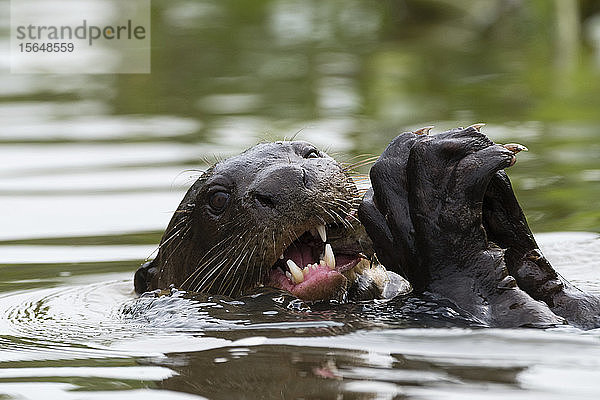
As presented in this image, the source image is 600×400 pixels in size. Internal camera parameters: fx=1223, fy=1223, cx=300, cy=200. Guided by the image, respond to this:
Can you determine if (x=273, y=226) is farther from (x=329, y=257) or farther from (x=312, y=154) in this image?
(x=312, y=154)

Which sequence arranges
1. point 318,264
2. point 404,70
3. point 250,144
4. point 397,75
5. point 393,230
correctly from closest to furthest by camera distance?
1. point 393,230
2. point 318,264
3. point 250,144
4. point 397,75
5. point 404,70

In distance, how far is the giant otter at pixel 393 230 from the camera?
12.7 ft

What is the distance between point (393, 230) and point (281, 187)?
0.52 metres

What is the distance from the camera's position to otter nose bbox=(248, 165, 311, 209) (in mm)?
4293

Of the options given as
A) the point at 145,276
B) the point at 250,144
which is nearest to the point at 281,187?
the point at 145,276

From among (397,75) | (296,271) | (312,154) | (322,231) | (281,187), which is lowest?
(296,271)

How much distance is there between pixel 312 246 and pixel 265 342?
2.55 feet

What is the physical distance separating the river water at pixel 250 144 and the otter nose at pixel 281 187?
33cm

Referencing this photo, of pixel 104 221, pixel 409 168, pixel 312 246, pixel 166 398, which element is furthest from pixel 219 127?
pixel 166 398

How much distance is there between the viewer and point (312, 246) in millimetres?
4504

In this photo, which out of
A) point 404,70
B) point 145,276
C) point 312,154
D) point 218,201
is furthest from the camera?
point 404,70

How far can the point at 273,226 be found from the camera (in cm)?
430

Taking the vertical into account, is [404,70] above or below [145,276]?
A: above

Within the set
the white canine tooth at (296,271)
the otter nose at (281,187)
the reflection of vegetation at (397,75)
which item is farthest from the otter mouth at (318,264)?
the reflection of vegetation at (397,75)
